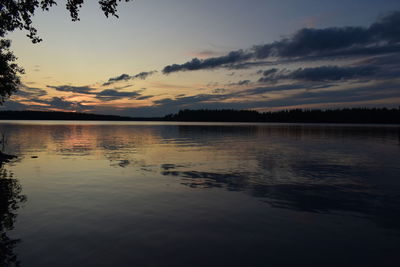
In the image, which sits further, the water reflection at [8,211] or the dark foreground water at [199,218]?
the dark foreground water at [199,218]

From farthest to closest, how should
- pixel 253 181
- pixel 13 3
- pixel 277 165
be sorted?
pixel 277 165, pixel 253 181, pixel 13 3

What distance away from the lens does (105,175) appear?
26.1 meters

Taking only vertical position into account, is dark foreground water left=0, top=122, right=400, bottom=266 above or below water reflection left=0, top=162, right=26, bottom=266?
below

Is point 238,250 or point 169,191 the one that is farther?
point 169,191

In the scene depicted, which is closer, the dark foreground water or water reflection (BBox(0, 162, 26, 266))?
water reflection (BBox(0, 162, 26, 266))

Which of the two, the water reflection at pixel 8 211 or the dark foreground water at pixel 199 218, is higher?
the water reflection at pixel 8 211

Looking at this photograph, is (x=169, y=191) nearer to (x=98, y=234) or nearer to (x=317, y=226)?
(x=98, y=234)

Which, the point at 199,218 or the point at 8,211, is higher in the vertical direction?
the point at 8,211

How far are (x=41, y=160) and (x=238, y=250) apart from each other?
31936 millimetres

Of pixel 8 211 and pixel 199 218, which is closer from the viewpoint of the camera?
pixel 199 218

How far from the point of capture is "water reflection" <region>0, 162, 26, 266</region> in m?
9.92

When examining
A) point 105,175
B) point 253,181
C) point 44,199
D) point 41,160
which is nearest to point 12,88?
point 41,160

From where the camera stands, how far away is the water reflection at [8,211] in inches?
391

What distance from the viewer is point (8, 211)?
595 inches
